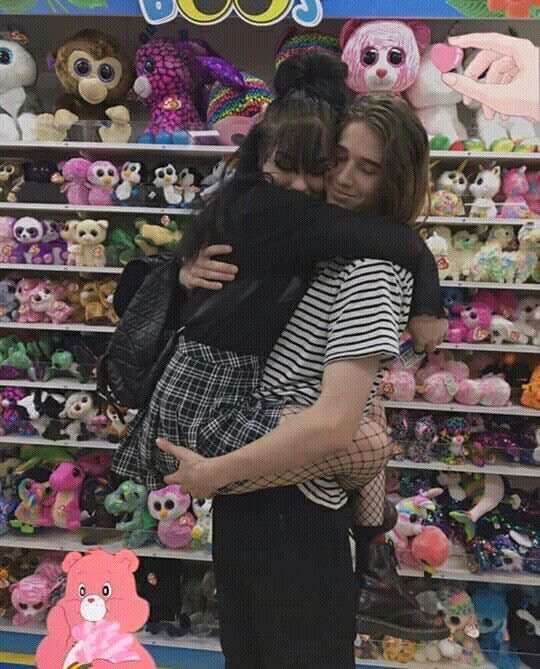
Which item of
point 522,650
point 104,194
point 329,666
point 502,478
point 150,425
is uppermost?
point 104,194

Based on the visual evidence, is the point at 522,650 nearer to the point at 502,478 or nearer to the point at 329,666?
the point at 502,478

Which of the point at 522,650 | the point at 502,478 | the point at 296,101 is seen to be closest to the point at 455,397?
the point at 502,478

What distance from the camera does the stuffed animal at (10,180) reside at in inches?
69.7

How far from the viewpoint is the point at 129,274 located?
94cm

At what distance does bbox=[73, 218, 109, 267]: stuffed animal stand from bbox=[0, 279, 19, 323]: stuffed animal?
0.24 meters

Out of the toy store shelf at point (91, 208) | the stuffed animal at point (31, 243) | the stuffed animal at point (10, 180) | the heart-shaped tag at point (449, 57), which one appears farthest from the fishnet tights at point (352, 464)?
the stuffed animal at point (10, 180)

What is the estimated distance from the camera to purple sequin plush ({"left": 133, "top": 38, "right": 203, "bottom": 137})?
1.62m

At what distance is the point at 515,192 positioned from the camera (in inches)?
63.5

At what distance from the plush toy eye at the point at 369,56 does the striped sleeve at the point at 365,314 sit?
91 cm

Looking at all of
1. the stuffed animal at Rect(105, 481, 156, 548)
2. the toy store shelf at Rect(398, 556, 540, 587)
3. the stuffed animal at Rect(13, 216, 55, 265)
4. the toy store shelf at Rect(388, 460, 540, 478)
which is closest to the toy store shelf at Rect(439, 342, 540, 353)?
the toy store shelf at Rect(388, 460, 540, 478)

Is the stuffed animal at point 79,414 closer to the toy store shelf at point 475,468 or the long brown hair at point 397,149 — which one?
the toy store shelf at point 475,468

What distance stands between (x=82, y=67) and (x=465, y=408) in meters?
1.37

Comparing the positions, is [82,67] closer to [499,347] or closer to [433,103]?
[433,103]

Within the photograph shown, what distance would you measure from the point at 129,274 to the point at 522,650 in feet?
4.89
